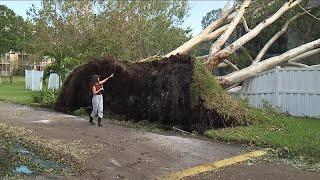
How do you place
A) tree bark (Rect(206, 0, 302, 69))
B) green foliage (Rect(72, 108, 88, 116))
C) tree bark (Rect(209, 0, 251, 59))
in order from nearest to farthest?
green foliage (Rect(72, 108, 88, 116))
tree bark (Rect(206, 0, 302, 69))
tree bark (Rect(209, 0, 251, 59))

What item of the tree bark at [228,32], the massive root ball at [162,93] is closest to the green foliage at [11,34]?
the tree bark at [228,32]

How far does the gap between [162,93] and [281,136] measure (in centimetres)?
396

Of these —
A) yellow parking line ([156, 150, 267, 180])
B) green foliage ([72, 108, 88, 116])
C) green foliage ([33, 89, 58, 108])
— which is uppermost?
green foliage ([33, 89, 58, 108])

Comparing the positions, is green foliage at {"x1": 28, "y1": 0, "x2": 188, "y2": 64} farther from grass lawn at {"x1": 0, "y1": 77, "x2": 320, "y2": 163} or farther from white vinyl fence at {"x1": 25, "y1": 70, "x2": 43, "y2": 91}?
grass lawn at {"x1": 0, "y1": 77, "x2": 320, "y2": 163}

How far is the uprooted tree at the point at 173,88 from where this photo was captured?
1275 cm

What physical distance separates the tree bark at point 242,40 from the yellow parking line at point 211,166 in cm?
842

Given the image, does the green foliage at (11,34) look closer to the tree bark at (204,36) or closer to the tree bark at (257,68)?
the tree bark at (204,36)

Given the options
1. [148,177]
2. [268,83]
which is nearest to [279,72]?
[268,83]

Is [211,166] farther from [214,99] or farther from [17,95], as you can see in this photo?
[17,95]

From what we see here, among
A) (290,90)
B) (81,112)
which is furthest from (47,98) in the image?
(290,90)

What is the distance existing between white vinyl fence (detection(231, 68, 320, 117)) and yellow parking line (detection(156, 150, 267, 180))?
6544 mm

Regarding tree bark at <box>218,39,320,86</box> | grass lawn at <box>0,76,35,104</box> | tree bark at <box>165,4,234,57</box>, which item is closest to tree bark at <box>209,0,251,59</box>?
tree bark at <box>165,4,234,57</box>

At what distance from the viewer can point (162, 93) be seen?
13.9 meters

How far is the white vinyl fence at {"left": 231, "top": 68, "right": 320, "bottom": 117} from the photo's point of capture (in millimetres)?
15617
